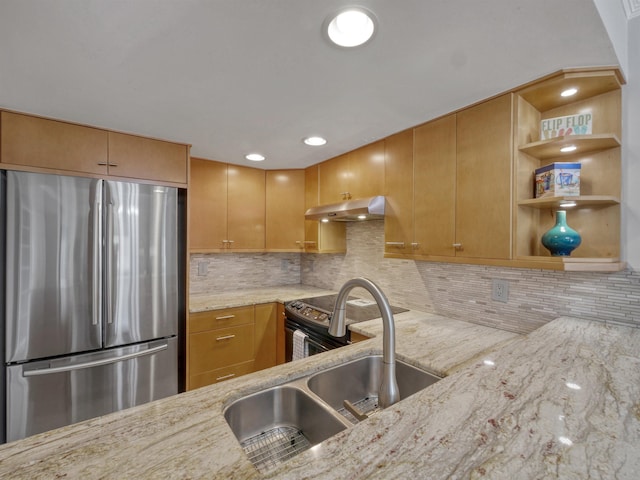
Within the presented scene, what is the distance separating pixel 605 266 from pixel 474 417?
1024mm

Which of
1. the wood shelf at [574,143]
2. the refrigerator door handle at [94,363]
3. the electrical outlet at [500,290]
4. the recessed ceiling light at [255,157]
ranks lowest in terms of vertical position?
the refrigerator door handle at [94,363]

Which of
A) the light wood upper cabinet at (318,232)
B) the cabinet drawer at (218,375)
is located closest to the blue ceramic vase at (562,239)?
the light wood upper cabinet at (318,232)

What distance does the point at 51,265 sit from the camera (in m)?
1.74

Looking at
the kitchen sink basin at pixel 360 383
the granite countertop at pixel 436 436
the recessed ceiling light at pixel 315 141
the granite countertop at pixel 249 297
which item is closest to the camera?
the granite countertop at pixel 436 436

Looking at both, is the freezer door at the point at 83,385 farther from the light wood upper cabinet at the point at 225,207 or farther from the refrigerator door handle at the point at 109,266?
the light wood upper cabinet at the point at 225,207

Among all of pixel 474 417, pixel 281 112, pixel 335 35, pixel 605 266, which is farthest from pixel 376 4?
pixel 605 266

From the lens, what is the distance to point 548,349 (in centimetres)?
109

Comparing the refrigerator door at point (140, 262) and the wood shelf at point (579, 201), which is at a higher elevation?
the wood shelf at point (579, 201)

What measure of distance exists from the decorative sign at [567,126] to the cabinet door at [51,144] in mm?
2668

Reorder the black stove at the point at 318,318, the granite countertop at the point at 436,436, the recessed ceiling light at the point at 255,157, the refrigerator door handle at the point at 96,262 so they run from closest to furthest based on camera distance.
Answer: the granite countertop at the point at 436,436, the refrigerator door handle at the point at 96,262, the black stove at the point at 318,318, the recessed ceiling light at the point at 255,157

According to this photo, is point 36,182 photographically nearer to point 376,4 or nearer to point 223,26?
point 223,26

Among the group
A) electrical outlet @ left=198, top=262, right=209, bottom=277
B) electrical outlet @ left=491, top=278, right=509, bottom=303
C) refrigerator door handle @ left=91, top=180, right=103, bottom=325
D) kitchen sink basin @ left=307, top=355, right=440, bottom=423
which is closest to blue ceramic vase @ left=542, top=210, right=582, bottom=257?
electrical outlet @ left=491, top=278, right=509, bottom=303

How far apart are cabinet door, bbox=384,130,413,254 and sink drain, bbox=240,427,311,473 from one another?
4.26 ft

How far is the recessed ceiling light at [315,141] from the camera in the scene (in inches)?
83.0
